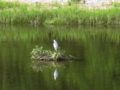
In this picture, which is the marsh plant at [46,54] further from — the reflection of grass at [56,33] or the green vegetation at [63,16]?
the green vegetation at [63,16]

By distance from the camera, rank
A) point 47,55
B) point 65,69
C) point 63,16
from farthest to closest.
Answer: point 63,16
point 47,55
point 65,69

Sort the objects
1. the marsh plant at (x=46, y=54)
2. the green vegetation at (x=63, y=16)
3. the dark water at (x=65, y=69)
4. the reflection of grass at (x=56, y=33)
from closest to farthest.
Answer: the dark water at (x=65, y=69), the marsh plant at (x=46, y=54), the reflection of grass at (x=56, y=33), the green vegetation at (x=63, y=16)

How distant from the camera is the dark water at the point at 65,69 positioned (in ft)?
45.6

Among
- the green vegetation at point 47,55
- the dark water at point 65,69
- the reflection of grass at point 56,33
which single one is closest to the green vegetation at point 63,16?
the reflection of grass at point 56,33

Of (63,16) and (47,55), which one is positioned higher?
(47,55)

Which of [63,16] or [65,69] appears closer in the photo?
[65,69]

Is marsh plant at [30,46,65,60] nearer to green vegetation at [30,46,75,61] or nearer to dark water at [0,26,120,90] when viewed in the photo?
green vegetation at [30,46,75,61]

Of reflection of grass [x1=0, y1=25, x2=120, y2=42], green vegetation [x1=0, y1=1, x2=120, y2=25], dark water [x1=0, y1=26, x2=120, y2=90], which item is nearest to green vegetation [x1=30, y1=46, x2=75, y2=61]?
dark water [x1=0, y1=26, x2=120, y2=90]

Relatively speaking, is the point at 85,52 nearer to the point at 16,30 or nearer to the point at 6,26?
the point at 16,30

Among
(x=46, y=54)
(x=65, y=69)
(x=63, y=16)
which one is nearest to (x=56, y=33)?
(x=63, y=16)

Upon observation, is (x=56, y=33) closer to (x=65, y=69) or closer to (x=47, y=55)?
(x=47, y=55)

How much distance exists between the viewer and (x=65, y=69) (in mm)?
15984

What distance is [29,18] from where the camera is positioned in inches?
1193

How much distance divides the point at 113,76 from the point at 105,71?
89cm
